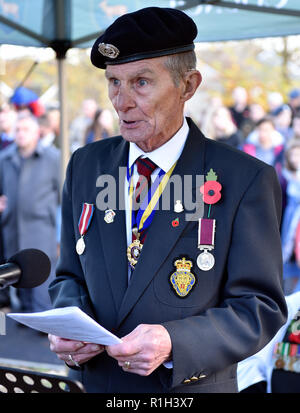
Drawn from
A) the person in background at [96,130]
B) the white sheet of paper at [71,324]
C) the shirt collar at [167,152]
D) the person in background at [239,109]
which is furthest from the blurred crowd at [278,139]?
the white sheet of paper at [71,324]

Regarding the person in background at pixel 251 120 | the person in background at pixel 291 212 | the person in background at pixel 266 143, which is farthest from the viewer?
the person in background at pixel 251 120

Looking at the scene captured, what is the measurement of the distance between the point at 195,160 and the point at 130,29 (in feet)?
1.58

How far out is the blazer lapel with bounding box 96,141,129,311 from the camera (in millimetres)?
2023

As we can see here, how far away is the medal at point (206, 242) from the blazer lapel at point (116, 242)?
25 cm

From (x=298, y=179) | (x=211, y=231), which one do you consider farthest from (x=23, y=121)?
(x=211, y=231)

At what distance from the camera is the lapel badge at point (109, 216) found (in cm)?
211

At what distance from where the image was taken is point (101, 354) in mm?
2070

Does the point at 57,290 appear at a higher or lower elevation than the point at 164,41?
lower

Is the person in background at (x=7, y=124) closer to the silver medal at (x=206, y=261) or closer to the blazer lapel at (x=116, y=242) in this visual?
the blazer lapel at (x=116, y=242)

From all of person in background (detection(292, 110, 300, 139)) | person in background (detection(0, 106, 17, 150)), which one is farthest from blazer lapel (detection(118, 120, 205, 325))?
person in background (detection(0, 106, 17, 150))

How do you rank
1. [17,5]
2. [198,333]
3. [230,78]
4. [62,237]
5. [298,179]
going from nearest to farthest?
[198,333] < [62,237] < [17,5] < [298,179] < [230,78]

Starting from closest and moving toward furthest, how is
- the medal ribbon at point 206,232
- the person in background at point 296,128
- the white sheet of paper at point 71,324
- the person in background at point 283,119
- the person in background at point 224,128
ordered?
the white sheet of paper at point 71,324 < the medal ribbon at point 206,232 < the person in background at point 296,128 < the person in background at point 283,119 < the person in background at point 224,128

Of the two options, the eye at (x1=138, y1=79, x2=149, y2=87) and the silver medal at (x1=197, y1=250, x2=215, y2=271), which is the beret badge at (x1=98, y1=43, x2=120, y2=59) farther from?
the silver medal at (x1=197, y1=250, x2=215, y2=271)
